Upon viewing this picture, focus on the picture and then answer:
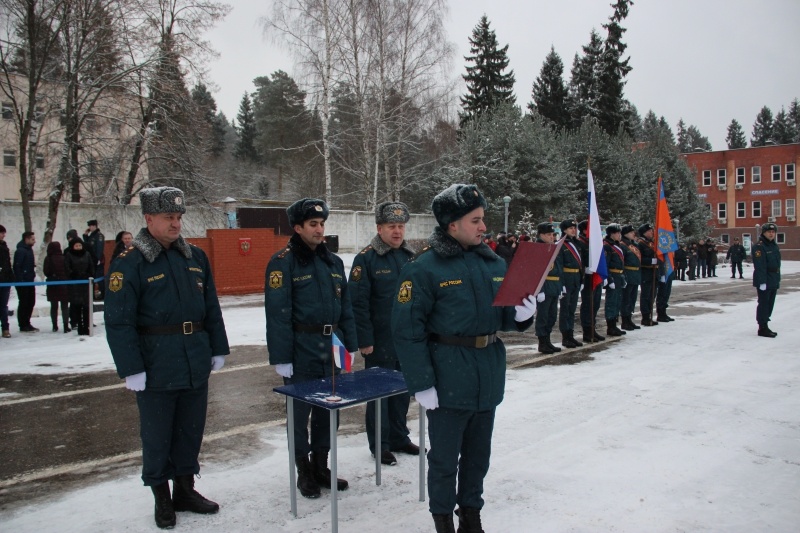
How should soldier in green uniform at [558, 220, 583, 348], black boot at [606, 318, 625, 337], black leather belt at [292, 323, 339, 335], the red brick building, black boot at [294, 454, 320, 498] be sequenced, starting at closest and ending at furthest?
black boot at [294, 454, 320, 498] < black leather belt at [292, 323, 339, 335] < soldier in green uniform at [558, 220, 583, 348] < black boot at [606, 318, 625, 337] < the red brick building

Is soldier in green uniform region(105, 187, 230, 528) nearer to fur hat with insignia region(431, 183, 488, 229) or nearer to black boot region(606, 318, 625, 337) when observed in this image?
fur hat with insignia region(431, 183, 488, 229)

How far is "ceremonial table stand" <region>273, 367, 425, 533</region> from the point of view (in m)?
4.02

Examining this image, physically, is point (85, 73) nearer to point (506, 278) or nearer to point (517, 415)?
point (517, 415)

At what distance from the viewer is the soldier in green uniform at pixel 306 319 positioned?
15.6ft

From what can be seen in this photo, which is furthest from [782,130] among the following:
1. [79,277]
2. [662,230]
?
[79,277]

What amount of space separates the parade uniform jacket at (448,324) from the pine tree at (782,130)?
360ft

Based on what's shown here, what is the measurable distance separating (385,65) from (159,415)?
28.7 m

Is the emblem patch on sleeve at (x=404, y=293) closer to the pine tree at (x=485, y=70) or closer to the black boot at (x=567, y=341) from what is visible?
the black boot at (x=567, y=341)

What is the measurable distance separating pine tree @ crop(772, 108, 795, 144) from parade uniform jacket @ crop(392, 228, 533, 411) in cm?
10970

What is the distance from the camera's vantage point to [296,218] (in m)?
4.91

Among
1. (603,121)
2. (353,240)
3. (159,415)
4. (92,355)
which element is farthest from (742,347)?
(603,121)

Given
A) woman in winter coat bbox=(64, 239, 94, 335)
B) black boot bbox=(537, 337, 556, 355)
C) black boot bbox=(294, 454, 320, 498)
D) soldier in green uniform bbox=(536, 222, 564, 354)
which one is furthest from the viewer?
woman in winter coat bbox=(64, 239, 94, 335)

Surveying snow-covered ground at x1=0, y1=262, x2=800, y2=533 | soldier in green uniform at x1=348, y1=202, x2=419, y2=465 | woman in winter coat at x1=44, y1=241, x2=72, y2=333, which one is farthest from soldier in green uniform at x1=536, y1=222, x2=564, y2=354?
woman in winter coat at x1=44, y1=241, x2=72, y2=333

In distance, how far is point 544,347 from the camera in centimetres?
1050
